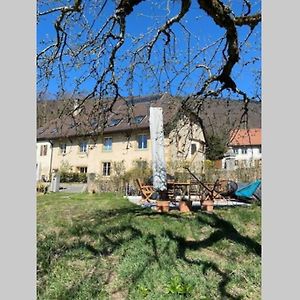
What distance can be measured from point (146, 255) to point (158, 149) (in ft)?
4.28

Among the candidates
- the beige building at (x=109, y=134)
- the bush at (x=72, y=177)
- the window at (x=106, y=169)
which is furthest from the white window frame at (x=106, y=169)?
the beige building at (x=109, y=134)

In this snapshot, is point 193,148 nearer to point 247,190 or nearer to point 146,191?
point 247,190

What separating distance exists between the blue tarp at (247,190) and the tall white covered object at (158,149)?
63cm

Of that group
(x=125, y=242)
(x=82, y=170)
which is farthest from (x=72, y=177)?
(x=125, y=242)

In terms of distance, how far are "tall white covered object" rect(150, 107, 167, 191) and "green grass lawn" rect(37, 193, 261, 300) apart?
485mm

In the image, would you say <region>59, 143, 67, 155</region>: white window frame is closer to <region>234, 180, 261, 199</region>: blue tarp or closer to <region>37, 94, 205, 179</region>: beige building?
<region>37, 94, 205, 179</region>: beige building

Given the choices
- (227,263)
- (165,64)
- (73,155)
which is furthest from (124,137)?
(227,263)

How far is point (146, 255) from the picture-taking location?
71.4 inches

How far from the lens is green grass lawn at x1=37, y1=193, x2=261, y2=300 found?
4.77 ft

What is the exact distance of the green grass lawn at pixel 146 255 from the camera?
57.2 inches

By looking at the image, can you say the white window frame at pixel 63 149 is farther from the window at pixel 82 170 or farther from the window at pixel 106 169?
the window at pixel 106 169

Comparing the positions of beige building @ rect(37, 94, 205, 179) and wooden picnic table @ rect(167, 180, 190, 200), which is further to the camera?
wooden picnic table @ rect(167, 180, 190, 200)

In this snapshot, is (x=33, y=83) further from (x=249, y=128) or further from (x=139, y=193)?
(x=139, y=193)

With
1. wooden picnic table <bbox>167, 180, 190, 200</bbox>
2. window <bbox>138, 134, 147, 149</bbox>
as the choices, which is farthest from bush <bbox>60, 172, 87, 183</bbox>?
wooden picnic table <bbox>167, 180, 190, 200</bbox>
